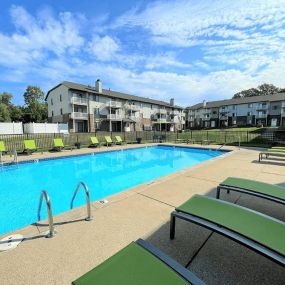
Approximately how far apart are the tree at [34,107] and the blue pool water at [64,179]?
137 feet

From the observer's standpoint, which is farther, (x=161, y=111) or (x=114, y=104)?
(x=161, y=111)

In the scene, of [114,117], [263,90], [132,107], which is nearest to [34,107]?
[114,117]

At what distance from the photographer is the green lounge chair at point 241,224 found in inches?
83.4

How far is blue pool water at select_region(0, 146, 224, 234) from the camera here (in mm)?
5949

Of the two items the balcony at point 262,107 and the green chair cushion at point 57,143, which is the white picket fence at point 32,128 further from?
the balcony at point 262,107

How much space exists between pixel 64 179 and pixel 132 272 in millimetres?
8349

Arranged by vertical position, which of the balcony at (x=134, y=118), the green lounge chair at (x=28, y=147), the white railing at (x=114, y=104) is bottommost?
the green lounge chair at (x=28, y=147)

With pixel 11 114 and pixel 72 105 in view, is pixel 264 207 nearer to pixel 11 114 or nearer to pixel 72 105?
pixel 72 105

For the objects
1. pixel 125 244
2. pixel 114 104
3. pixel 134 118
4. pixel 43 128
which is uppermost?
pixel 114 104

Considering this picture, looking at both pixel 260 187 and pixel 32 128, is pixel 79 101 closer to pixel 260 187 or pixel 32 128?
pixel 32 128

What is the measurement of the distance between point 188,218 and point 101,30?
44.1 ft

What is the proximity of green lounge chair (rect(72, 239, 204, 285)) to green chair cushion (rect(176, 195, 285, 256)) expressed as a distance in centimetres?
106

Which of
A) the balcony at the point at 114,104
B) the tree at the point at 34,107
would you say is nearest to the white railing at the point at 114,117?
the balcony at the point at 114,104

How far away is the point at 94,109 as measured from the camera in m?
33.6
